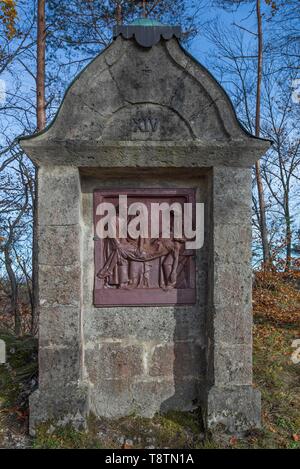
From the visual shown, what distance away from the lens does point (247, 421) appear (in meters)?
3.37

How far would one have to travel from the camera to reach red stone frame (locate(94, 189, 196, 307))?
3.62 m

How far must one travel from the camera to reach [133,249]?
3.67 metres

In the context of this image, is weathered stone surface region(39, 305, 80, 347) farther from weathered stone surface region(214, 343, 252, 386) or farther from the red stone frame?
weathered stone surface region(214, 343, 252, 386)

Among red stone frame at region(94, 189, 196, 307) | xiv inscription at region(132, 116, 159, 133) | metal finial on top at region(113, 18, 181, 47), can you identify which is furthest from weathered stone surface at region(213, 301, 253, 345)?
metal finial on top at region(113, 18, 181, 47)

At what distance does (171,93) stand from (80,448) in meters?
3.14

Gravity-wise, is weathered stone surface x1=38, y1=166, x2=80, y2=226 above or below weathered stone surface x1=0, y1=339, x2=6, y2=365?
above

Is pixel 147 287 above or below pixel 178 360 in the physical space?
above

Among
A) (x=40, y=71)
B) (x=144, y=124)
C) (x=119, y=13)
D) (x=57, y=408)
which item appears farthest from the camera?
(x=119, y=13)

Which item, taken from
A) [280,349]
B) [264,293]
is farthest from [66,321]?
[264,293]

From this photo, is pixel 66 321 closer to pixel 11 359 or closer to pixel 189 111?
pixel 11 359

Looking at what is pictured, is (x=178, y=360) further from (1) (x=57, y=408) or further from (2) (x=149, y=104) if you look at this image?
(2) (x=149, y=104)

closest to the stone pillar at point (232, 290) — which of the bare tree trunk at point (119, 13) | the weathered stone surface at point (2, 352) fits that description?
the weathered stone surface at point (2, 352)

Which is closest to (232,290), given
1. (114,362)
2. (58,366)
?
(114,362)

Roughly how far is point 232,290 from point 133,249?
0.99 metres
